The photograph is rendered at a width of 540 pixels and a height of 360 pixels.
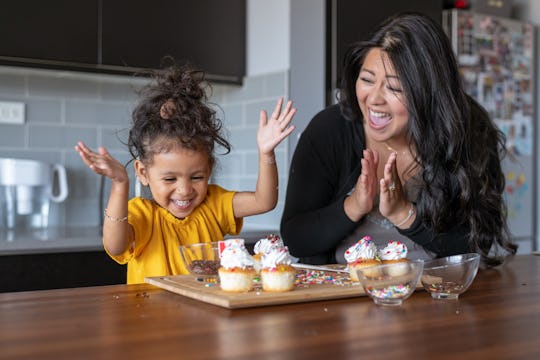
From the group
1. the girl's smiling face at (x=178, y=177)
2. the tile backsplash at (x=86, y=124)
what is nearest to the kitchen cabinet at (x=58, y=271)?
the tile backsplash at (x=86, y=124)

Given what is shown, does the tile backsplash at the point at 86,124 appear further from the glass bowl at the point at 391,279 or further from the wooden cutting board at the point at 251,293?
the glass bowl at the point at 391,279

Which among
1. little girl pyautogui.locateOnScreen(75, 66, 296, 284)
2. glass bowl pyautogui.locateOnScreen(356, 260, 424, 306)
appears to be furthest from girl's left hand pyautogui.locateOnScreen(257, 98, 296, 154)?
glass bowl pyautogui.locateOnScreen(356, 260, 424, 306)

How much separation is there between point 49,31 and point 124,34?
273mm

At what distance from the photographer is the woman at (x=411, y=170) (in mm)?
1622

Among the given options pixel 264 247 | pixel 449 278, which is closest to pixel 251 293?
pixel 264 247

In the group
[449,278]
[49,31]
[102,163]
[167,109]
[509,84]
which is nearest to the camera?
[449,278]

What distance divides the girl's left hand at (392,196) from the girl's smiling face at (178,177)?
15.1 inches

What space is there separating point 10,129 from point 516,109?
2.33 metres

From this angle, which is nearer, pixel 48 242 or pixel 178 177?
pixel 178 177

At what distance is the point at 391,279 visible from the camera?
A: 1.07m

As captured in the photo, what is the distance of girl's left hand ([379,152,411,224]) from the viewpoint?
4.75 ft

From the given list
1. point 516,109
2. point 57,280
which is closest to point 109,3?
point 57,280

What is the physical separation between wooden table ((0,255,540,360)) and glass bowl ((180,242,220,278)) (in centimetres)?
11

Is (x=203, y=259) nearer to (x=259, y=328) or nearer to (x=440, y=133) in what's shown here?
(x=259, y=328)
